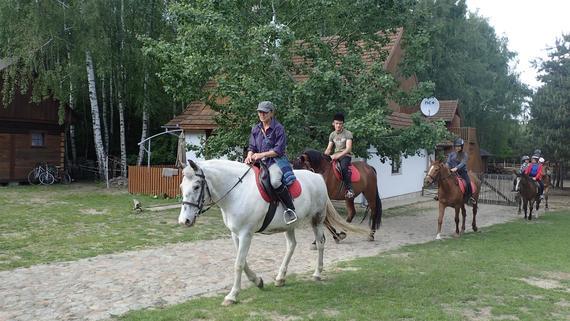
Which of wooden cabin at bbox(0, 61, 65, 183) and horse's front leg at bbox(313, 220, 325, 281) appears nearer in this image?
horse's front leg at bbox(313, 220, 325, 281)

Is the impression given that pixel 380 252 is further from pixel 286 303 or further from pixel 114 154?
pixel 114 154

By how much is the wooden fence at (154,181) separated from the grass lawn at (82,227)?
580 mm

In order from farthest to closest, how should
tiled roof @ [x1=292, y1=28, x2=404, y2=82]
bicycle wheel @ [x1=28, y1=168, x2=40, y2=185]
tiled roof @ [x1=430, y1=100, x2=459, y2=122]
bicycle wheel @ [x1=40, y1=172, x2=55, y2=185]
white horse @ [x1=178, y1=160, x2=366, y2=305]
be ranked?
1. tiled roof @ [x1=430, y1=100, x2=459, y2=122]
2. bicycle wheel @ [x1=40, y1=172, x2=55, y2=185]
3. bicycle wheel @ [x1=28, y1=168, x2=40, y2=185]
4. tiled roof @ [x1=292, y1=28, x2=404, y2=82]
5. white horse @ [x1=178, y1=160, x2=366, y2=305]

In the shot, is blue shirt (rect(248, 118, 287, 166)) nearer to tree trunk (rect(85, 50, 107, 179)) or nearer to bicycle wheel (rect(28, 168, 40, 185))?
tree trunk (rect(85, 50, 107, 179))

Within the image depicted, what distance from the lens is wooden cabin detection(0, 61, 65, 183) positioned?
2420 cm

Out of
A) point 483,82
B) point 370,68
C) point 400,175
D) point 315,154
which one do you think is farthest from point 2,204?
point 483,82

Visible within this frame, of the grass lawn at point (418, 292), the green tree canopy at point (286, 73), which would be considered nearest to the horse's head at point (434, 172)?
the green tree canopy at point (286, 73)

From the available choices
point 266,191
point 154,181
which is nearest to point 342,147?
point 266,191

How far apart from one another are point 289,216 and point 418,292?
6.45 feet

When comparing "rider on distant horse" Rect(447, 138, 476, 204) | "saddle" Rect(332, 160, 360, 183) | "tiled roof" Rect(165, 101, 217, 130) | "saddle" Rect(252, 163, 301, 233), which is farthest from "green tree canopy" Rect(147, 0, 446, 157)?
"saddle" Rect(252, 163, 301, 233)

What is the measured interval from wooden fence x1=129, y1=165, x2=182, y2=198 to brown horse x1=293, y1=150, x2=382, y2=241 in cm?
894

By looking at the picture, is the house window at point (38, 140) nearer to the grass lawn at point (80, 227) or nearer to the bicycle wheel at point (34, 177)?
the bicycle wheel at point (34, 177)

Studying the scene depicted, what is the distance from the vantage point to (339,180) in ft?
Answer: 35.5

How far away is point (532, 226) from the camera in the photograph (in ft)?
46.9
